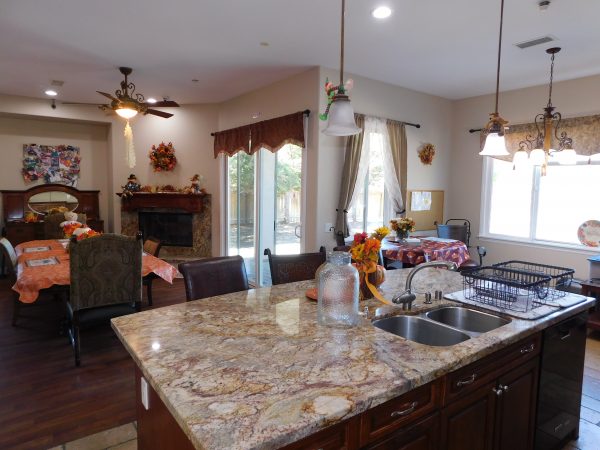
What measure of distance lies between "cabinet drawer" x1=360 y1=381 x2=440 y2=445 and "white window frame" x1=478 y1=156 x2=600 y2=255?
175 inches

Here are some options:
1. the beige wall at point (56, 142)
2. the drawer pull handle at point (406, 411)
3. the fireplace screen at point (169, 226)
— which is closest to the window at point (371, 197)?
the fireplace screen at point (169, 226)

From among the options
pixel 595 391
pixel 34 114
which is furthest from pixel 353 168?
pixel 34 114

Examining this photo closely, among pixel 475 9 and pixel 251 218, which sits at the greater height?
pixel 475 9

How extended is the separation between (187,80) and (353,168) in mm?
2482

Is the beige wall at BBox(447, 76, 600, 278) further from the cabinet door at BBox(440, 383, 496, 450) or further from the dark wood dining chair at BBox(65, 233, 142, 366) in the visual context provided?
the dark wood dining chair at BBox(65, 233, 142, 366)

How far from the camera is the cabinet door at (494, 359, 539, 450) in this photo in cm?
173

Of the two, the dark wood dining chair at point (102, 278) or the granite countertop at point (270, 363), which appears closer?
the granite countertop at point (270, 363)

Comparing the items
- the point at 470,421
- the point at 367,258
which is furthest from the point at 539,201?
the point at 470,421

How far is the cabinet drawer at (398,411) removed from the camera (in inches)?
47.5

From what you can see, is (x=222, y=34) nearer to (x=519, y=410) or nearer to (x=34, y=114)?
(x=519, y=410)

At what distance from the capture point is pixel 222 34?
3.52 meters

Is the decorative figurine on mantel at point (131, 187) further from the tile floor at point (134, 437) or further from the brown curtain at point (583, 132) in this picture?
the brown curtain at point (583, 132)

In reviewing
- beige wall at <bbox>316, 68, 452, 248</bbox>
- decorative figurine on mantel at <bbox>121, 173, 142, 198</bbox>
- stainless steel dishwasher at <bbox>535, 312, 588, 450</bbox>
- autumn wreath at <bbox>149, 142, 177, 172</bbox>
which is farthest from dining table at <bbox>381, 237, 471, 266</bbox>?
decorative figurine on mantel at <bbox>121, 173, 142, 198</bbox>

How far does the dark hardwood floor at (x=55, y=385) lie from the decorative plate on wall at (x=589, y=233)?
16.9ft
